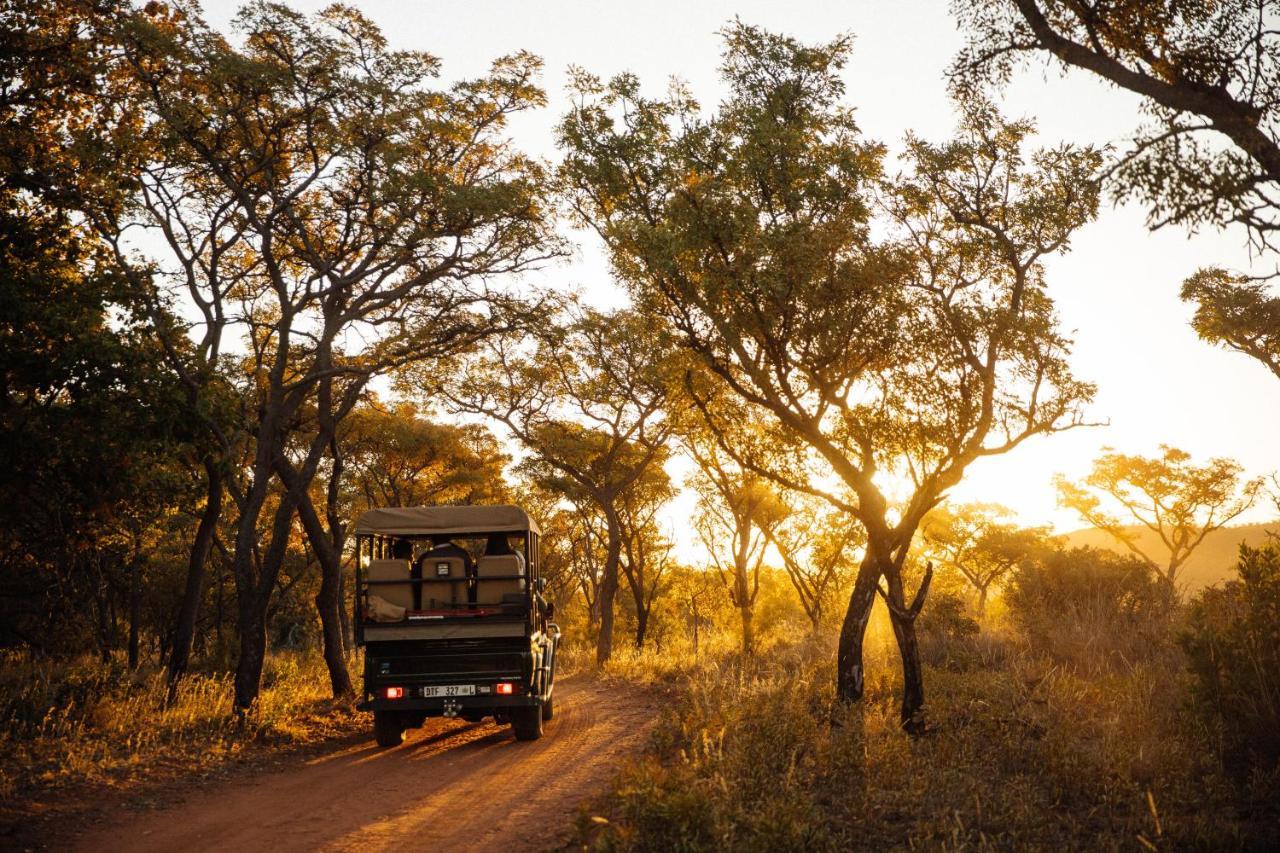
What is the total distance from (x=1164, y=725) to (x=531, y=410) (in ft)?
62.8

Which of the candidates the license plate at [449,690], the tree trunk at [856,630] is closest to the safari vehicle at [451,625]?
the license plate at [449,690]

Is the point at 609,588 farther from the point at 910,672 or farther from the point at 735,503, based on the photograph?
the point at 910,672

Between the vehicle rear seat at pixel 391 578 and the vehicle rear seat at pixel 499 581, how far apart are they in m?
1.01

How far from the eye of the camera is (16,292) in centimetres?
1105

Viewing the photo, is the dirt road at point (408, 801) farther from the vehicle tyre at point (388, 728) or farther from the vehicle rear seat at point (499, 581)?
the vehicle rear seat at point (499, 581)

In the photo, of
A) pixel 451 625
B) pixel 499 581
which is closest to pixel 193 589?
pixel 451 625

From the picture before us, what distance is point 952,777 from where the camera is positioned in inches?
306

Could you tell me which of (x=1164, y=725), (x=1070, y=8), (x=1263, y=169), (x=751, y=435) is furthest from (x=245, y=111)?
(x=1164, y=725)

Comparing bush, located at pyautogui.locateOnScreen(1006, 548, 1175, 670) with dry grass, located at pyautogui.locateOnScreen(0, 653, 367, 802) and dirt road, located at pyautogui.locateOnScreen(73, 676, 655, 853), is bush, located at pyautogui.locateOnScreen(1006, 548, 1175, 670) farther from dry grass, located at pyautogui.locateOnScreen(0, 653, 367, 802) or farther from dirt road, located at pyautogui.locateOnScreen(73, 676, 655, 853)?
dry grass, located at pyautogui.locateOnScreen(0, 653, 367, 802)

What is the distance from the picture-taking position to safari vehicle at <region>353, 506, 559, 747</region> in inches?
467

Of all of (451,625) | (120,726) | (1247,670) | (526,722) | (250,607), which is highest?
(250,607)

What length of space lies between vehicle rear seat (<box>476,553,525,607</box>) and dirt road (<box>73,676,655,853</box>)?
2.00 m

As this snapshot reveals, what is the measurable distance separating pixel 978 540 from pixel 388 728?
36068 mm

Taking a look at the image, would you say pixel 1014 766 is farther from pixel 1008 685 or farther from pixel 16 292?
pixel 16 292
